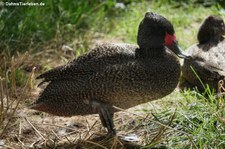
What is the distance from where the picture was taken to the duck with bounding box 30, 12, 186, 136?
412cm

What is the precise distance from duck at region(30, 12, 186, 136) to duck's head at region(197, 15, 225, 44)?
1467mm

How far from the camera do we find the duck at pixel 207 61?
5.05 m

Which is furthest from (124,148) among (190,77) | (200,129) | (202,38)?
(202,38)

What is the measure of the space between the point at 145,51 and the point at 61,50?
2.06 m

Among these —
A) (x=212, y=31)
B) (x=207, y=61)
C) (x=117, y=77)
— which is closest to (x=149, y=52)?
(x=117, y=77)

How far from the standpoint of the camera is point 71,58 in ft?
19.9

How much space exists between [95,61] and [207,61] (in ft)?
4.57

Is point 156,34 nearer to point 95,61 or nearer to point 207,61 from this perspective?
point 95,61

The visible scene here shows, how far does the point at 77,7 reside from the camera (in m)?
6.71

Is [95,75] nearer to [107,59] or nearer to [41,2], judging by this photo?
[107,59]

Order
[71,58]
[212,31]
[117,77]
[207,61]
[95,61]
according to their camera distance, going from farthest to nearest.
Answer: [71,58]
[212,31]
[207,61]
[95,61]
[117,77]

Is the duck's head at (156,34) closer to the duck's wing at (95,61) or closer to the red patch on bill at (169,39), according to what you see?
the red patch on bill at (169,39)

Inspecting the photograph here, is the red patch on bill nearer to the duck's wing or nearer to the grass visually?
Result: the duck's wing

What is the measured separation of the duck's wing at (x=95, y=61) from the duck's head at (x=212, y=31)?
5.36ft
